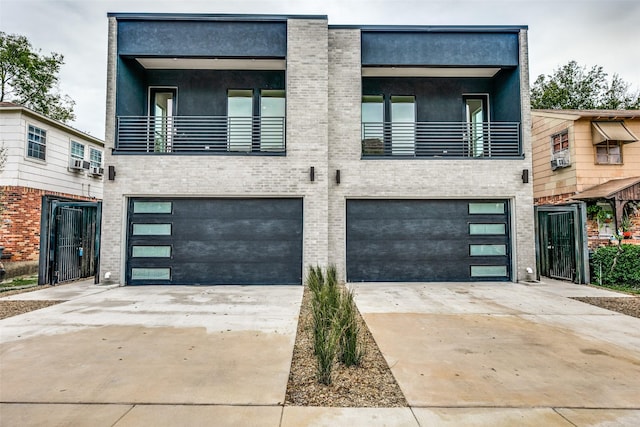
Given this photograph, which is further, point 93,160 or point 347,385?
point 93,160

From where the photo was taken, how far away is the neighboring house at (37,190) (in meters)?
9.34

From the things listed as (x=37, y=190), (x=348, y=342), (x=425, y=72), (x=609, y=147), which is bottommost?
(x=348, y=342)

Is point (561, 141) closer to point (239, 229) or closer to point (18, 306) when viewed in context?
point (239, 229)

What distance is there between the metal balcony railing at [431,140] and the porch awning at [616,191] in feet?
10.3

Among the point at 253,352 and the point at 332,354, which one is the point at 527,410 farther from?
the point at 253,352

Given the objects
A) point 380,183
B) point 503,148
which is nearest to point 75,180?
point 380,183

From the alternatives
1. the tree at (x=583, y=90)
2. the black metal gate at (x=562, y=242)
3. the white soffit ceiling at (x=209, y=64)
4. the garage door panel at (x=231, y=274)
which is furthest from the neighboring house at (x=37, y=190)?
the tree at (x=583, y=90)

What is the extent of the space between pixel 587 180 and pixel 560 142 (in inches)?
68.4

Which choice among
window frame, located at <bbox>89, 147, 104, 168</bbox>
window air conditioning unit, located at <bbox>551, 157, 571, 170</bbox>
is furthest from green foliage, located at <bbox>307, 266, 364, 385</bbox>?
window frame, located at <bbox>89, 147, 104, 168</bbox>

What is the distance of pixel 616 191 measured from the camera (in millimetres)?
10297

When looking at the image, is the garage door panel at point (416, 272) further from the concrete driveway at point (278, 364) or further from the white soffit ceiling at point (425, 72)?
the white soffit ceiling at point (425, 72)

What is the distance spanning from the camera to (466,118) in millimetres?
11094

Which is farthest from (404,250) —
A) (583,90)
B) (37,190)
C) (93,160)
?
(583,90)

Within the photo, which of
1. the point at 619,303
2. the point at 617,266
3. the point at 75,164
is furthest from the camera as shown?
the point at 75,164
